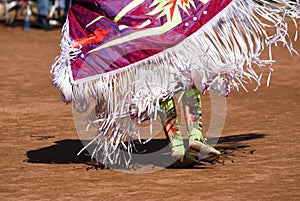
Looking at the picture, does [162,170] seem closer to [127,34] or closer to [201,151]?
[201,151]

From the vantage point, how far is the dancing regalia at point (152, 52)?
5898 millimetres

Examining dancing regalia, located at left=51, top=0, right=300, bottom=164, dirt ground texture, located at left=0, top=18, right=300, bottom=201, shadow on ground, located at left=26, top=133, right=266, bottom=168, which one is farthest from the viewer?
shadow on ground, located at left=26, top=133, right=266, bottom=168

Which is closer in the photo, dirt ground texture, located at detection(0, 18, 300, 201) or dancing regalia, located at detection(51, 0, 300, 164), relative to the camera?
dirt ground texture, located at detection(0, 18, 300, 201)

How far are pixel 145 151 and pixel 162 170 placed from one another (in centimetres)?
67

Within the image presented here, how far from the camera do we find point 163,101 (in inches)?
235

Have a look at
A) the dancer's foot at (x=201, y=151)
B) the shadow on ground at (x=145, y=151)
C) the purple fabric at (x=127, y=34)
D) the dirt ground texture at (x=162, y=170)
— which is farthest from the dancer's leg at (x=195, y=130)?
the purple fabric at (x=127, y=34)

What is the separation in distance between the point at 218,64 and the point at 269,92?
12.7ft

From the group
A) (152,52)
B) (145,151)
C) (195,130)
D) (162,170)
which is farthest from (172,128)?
(145,151)

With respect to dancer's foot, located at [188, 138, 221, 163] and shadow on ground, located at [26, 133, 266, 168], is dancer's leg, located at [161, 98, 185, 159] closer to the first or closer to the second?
dancer's foot, located at [188, 138, 221, 163]


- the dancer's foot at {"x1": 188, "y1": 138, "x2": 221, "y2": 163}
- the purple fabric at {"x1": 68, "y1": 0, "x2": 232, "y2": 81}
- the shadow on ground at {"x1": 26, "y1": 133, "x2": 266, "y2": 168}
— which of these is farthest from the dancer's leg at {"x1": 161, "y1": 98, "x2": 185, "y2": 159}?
the purple fabric at {"x1": 68, "y1": 0, "x2": 232, "y2": 81}

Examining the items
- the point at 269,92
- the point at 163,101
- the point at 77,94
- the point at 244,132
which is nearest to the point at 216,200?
the point at 163,101

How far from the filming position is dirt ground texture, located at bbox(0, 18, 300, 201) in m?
5.41

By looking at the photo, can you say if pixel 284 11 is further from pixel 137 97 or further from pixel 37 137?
pixel 37 137

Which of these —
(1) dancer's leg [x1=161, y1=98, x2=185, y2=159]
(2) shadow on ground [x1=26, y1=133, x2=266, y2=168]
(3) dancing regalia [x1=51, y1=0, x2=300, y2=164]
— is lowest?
(2) shadow on ground [x1=26, y1=133, x2=266, y2=168]
